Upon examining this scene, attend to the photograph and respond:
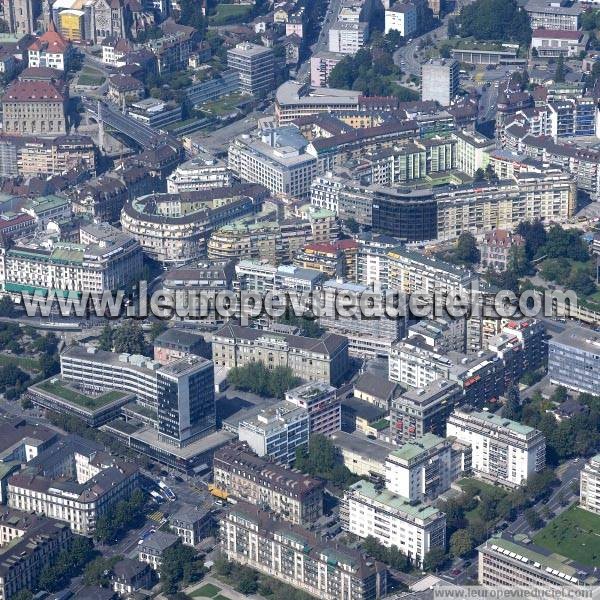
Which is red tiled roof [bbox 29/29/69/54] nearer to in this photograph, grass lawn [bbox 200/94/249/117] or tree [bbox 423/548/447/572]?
grass lawn [bbox 200/94/249/117]

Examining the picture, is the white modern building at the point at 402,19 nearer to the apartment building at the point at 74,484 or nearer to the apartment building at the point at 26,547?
the apartment building at the point at 74,484

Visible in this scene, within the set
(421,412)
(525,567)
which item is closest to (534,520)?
(525,567)

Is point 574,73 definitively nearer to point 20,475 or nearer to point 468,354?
point 468,354

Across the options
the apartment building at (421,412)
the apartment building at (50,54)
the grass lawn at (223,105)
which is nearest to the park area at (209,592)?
the apartment building at (421,412)

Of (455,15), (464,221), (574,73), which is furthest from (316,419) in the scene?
(455,15)

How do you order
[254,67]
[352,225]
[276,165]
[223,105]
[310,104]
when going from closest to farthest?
[352,225] < [276,165] < [310,104] < [223,105] < [254,67]

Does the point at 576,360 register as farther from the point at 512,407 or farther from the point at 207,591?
the point at 207,591

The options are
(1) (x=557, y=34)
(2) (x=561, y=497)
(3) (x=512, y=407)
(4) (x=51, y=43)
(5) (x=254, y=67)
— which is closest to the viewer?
(2) (x=561, y=497)
